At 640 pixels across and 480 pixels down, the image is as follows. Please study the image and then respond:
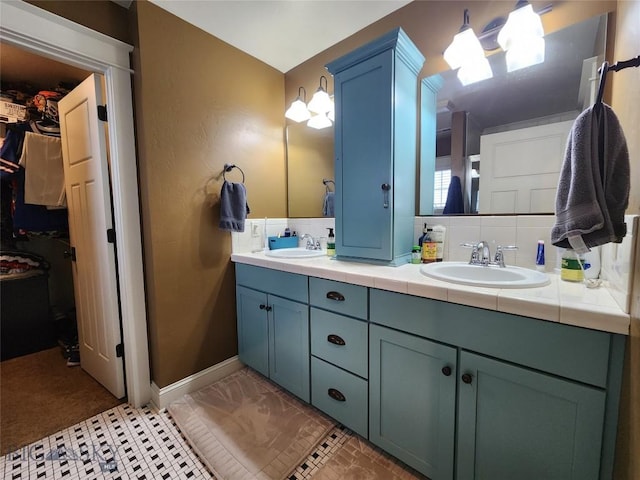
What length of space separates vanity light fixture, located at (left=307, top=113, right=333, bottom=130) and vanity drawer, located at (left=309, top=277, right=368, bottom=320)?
48.8 inches

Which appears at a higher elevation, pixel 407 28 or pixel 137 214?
→ pixel 407 28

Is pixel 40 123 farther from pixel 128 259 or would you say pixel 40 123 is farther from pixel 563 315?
pixel 563 315

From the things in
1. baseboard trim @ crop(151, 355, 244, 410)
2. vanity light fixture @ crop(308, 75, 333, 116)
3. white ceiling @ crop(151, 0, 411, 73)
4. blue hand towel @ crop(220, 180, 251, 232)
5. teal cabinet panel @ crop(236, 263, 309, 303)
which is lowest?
baseboard trim @ crop(151, 355, 244, 410)

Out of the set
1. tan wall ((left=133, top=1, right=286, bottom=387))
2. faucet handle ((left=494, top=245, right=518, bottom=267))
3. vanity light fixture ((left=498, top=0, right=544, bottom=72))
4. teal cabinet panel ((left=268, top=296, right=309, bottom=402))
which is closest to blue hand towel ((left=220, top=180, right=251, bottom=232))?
tan wall ((left=133, top=1, right=286, bottom=387))

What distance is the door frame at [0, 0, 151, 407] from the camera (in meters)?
1.21

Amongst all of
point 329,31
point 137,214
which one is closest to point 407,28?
Result: point 329,31

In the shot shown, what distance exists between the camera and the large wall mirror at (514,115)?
1156 mm

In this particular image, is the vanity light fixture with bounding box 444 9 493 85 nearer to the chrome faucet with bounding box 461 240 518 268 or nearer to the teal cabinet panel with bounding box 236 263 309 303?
the chrome faucet with bounding box 461 240 518 268

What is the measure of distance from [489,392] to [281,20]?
2.21 m

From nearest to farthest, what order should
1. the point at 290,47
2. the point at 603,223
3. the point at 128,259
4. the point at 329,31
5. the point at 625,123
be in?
the point at 603,223, the point at 625,123, the point at 128,259, the point at 329,31, the point at 290,47

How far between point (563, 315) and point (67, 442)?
2238 mm

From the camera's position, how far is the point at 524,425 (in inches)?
32.9

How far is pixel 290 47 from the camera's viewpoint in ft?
6.37

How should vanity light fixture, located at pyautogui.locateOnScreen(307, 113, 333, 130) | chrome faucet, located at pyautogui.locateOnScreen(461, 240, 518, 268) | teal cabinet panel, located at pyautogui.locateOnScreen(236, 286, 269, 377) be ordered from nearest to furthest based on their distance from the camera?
chrome faucet, located at pyautogui.locateOnScreen(461, 240, 518, 268)
teal cabinet panel, located at pyautogui.locateOnScreen(236, 286, 269, 377)
vanity light fixture, located at pyautogui.locateOnScreen(307, 113, 333, 130)
